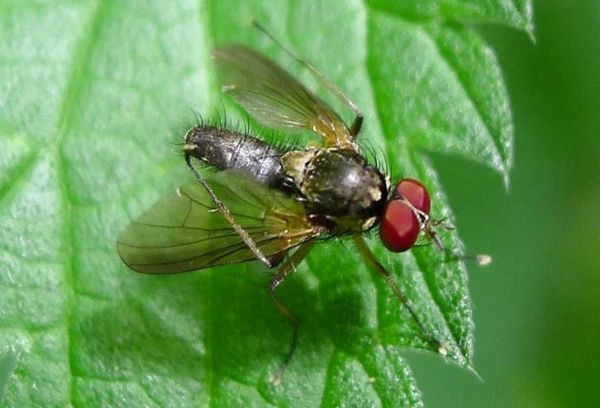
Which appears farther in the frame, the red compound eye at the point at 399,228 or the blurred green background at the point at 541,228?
the blurred green background at the point at 541,228

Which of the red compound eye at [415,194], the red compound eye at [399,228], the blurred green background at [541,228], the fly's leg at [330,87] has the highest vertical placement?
the fly's leg at [330,87]

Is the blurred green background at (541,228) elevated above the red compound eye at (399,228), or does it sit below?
below

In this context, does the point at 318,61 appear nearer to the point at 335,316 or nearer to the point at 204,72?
the point at 204,72

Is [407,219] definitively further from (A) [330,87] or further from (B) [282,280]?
(A) [330,87]

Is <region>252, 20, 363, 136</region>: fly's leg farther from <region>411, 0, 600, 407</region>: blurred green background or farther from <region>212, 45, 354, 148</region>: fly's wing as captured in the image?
<region>411, 0, 600, 407</region>: blurred green background

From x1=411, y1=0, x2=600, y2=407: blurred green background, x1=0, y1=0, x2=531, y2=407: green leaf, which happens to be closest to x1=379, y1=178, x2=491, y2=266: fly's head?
x1=0, y1=0, x2=531, y2=407: green leaf

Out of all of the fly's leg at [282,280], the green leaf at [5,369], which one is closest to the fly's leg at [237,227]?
the fly's leg at [282,280]

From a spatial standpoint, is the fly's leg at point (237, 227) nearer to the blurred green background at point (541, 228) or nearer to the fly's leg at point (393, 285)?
the fly's leg at point (393, 285)
